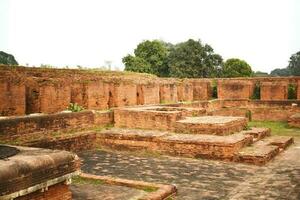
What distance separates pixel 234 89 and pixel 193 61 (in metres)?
15.2

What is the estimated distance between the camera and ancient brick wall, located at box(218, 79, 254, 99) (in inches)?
819

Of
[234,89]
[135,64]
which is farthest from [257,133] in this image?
[135,64]

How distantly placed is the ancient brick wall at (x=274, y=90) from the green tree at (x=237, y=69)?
1413 centimetres

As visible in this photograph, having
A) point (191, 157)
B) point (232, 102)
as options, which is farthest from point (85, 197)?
point (232, 102)

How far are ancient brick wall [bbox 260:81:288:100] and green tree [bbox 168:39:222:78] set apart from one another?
620 inches

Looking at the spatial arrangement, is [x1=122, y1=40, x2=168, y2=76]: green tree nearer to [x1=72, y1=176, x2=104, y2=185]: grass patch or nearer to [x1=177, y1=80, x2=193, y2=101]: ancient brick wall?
[x1=177, y1=80, x2=193, y2=101]: ancient brick wall

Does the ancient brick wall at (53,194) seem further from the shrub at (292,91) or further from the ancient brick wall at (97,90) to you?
the shrub at (292,91)

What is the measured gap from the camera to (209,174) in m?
7.82

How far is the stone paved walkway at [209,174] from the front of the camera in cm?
657

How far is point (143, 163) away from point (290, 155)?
13.0 ft

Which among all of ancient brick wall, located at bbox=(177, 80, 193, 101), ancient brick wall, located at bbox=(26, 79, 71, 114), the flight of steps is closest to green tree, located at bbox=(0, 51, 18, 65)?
ancient brick wall, located at bbox=(177, 80, 193, 101)

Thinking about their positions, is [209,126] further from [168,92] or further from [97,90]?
[168,92]

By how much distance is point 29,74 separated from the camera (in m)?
Result: 12.7

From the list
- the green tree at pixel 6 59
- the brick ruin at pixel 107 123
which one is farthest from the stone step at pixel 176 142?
the green tree at pixel 6 59
